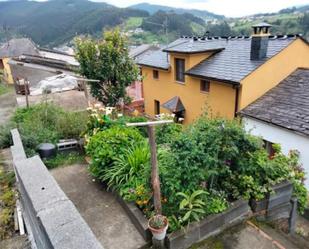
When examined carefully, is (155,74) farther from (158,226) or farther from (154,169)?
(158,226)

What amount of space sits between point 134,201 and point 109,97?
6.45 metres

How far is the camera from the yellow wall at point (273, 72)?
37.2 ft

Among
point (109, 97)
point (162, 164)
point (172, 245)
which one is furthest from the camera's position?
point (109, 97)

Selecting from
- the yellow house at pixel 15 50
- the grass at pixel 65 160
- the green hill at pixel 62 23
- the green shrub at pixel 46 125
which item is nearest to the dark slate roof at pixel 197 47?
the green shrub at pixel 46 125

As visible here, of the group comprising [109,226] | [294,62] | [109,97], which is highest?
[294,62]

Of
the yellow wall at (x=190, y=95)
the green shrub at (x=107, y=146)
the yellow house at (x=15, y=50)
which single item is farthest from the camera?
the yellow house at (x=15, y=50)

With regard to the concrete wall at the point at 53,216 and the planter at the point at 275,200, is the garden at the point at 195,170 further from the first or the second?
the concrete wall at the point at 53,216

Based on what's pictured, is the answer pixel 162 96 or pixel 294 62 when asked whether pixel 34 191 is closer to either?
→ pixel 294 62

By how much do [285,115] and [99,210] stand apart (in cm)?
853

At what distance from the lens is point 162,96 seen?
683 inches

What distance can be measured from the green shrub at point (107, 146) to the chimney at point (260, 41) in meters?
8.46

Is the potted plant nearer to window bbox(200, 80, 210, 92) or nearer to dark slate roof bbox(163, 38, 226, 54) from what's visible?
window bbox(200, 80, 210, 92)

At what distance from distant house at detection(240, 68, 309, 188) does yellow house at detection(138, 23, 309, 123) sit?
0.45 m

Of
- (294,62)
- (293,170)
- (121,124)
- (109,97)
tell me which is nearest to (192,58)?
(294,62)
